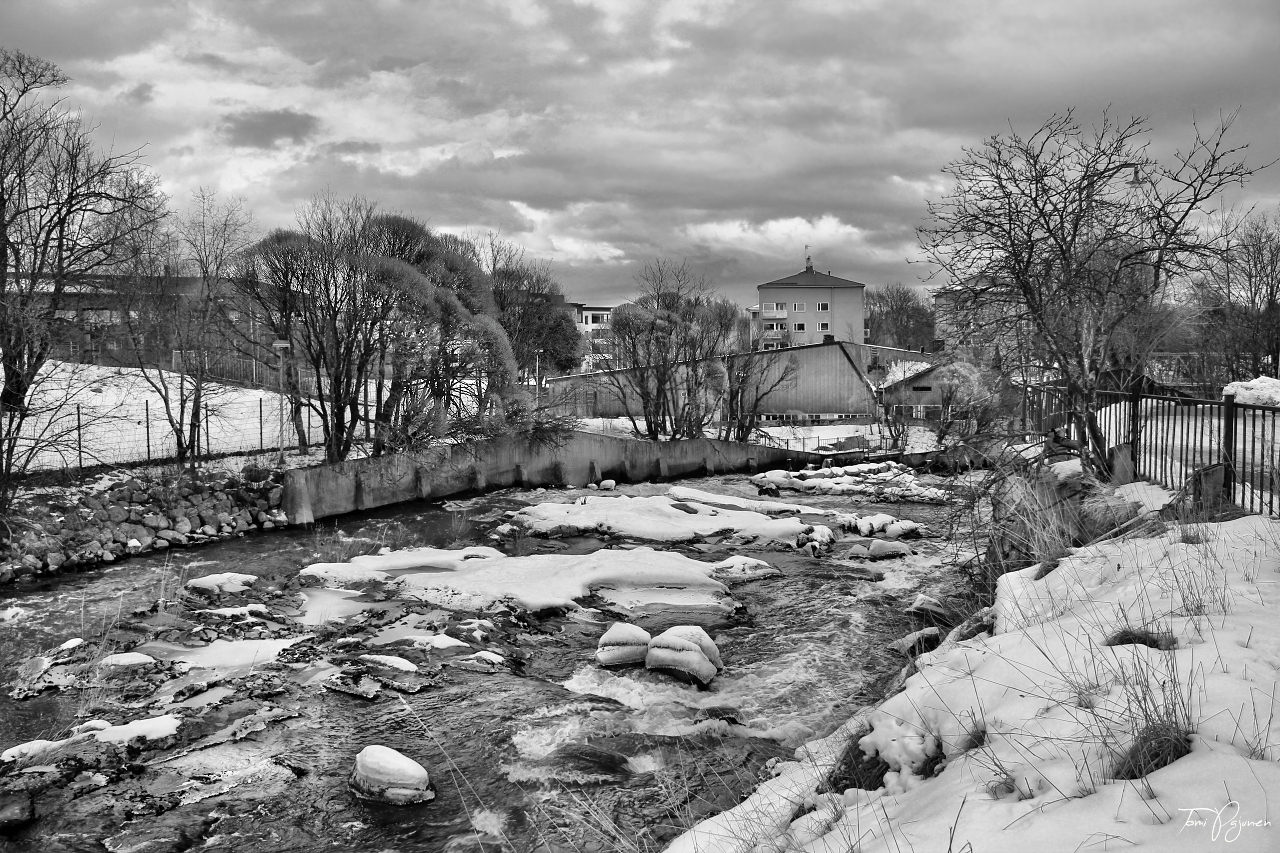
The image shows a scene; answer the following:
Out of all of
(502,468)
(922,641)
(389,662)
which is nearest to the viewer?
(922,641)

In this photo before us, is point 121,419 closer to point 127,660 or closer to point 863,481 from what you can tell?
point 127,660

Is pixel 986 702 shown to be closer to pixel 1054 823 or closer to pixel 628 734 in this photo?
pixel 1054 823

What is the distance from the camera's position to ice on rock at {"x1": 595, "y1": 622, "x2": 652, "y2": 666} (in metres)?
9.56

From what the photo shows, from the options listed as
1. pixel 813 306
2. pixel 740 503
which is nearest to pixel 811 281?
pixel 813 306

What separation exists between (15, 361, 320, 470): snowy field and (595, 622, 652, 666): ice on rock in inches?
411

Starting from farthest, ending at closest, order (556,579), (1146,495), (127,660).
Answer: (556,579) → (1146,495) → (127,660)

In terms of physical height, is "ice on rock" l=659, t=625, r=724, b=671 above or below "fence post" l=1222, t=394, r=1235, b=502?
below

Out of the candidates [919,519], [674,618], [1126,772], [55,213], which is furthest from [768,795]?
[55,213]

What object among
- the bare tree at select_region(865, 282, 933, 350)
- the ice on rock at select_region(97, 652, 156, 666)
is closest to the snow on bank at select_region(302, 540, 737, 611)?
the ice on rock at select_region(97, 652, 156, 666)

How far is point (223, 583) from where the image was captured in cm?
1261

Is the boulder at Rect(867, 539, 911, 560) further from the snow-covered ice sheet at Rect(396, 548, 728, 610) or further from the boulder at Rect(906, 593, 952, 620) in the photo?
the boulder at Rect(906, 593, 952, 620)

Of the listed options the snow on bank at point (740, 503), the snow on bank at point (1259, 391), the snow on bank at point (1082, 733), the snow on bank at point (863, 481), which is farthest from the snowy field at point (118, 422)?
the snow on bank at point (1259, 391)

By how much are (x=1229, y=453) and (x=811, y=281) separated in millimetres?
79106

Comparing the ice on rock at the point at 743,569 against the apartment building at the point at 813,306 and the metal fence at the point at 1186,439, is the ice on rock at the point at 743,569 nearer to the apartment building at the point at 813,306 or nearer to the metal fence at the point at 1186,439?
the metal fence at the point at 1186,439
